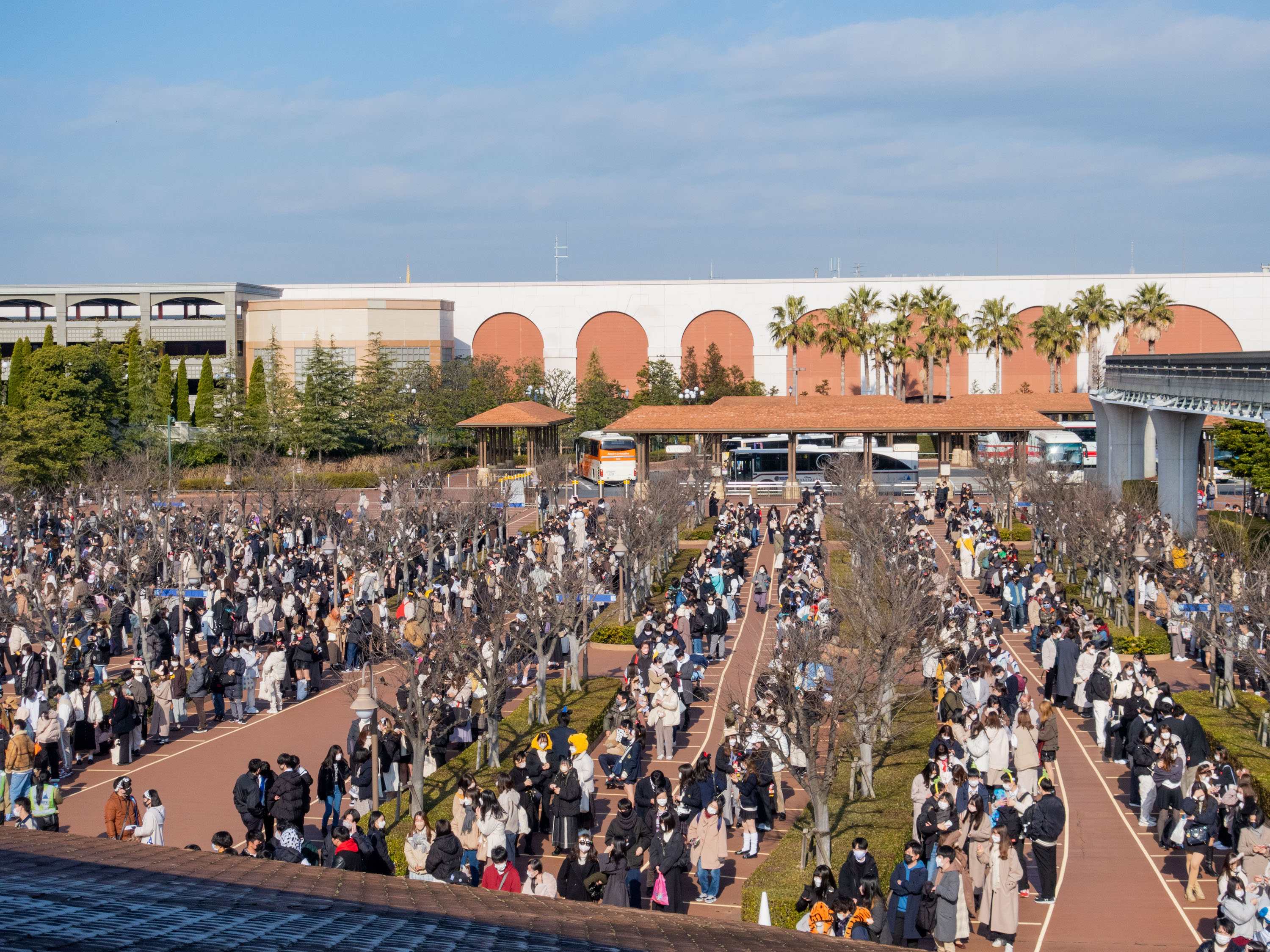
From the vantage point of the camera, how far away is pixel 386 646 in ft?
54.5

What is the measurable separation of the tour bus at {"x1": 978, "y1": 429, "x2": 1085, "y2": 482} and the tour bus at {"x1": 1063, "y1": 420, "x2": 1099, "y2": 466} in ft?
2.07

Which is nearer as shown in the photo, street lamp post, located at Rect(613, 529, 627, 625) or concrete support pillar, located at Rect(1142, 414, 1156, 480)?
street lamp post, located at Rect(613, 529, 627, 625)

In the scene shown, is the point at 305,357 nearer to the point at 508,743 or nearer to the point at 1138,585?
the point at 1138,585

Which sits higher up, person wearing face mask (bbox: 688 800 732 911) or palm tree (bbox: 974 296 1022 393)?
palm tree (bbox: 974 296 1022 393)

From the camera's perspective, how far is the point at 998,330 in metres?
64.1

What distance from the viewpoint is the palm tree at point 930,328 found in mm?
61031

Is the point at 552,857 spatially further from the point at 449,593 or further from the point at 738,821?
the point at 449,593

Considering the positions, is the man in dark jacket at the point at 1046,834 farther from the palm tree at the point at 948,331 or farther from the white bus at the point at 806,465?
the palm tree at the point at 948,331

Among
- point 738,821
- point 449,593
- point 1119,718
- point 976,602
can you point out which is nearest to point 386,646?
point 738,821

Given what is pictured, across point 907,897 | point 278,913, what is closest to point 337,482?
point 907,897

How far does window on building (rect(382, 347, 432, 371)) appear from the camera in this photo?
69.0 metres

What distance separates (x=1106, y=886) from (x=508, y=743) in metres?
8.21

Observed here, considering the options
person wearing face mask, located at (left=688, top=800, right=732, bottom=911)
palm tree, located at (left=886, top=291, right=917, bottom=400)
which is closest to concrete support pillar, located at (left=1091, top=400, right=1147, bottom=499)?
palm tree, located at (left=886, top=291, right=917, bottom=400)

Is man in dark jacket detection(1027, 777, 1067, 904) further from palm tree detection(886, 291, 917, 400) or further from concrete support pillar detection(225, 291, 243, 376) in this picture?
concrete support pillar detection(225, 291, 243, 376)
